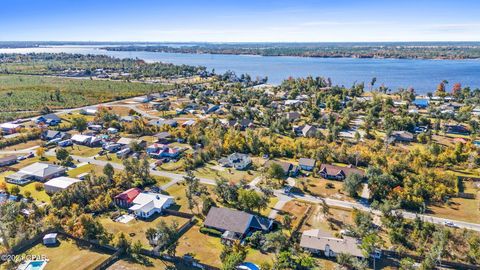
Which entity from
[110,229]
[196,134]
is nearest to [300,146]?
[196,134]

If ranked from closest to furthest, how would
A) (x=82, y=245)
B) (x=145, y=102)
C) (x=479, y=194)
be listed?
(x=82, y=245)
(x=479, y=194)
(x=145, y=102)

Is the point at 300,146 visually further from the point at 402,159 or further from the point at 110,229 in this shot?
the point at 110,229

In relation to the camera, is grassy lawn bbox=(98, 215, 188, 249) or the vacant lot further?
the vacant lot

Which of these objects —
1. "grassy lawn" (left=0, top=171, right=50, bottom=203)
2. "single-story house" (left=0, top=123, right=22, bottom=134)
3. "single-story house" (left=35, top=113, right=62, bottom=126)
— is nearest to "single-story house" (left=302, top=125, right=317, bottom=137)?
"grassy lawn" (left=0, top=171, right=50, bottom=203)

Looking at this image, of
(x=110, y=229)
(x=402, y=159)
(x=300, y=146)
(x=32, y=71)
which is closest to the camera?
(x=110, y=229)

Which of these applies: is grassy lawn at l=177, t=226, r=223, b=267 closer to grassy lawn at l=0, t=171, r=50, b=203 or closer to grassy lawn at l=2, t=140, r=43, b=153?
grassy lawn at l=0, t=171, r=50, b=203

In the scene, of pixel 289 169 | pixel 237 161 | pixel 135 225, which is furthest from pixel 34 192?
pixel 289 169
